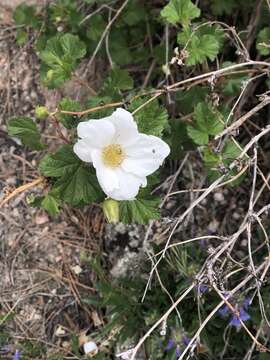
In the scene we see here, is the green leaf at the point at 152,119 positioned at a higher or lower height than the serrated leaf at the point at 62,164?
higher

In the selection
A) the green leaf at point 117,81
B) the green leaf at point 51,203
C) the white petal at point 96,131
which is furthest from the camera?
the green leaf at point 117,81

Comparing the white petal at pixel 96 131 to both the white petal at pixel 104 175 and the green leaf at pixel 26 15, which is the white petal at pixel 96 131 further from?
the green leaf at pixel 26 15

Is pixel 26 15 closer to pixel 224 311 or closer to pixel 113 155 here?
pixel 113 155

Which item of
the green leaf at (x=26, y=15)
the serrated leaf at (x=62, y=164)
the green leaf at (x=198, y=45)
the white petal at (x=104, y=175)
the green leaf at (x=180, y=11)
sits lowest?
the serrated leaf at (x=62, y=164)

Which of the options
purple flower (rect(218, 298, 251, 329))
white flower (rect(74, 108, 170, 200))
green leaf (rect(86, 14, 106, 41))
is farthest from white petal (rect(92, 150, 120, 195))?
green leaf (rect(86, 14, 106, 41))

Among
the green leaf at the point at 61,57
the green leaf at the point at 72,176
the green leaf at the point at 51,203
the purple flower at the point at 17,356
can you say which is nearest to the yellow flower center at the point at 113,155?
the green leaf at the point at 72,176

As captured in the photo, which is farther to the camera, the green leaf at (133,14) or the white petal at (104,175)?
the green leaf at (133,14)

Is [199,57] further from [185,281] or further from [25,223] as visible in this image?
[25,223]

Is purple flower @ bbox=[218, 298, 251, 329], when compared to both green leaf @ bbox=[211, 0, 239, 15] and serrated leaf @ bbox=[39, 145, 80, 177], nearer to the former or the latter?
serrated leaf @ bbox=[39, 145, 80, 177]

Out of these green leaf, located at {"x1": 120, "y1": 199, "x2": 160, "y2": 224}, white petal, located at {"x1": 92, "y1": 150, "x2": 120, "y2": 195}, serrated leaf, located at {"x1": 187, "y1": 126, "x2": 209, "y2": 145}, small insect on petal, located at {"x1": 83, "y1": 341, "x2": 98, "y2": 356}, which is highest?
white petal, located at {"x1": 92, "y1": 150, "x2": 120, "y2": 195}
